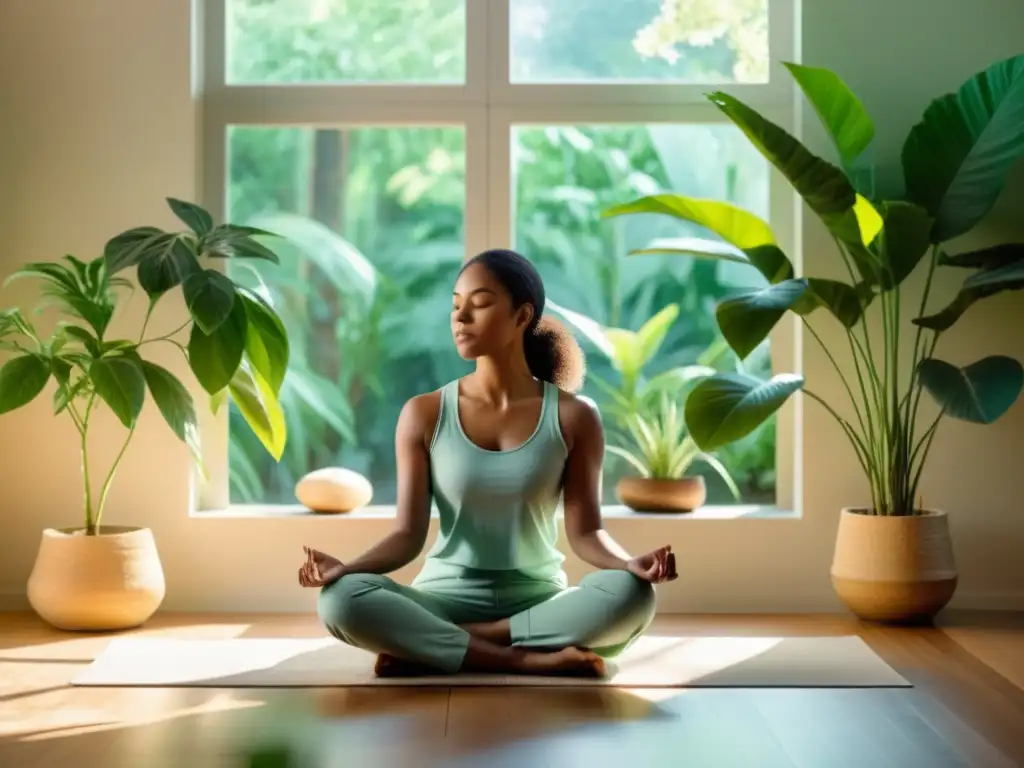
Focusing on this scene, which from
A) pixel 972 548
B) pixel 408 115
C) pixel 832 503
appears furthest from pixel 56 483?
pixel 972 548

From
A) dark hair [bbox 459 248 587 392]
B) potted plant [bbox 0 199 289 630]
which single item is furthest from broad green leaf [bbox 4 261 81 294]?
dark hair [bbox 459 248 587 392]

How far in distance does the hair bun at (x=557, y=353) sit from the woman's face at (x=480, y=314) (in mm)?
150

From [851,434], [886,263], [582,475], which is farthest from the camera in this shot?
[851,434]

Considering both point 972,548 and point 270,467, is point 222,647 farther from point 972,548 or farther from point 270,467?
point 972,548

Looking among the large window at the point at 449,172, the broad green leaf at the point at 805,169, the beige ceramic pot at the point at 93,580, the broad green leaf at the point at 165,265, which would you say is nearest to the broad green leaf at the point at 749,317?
the broad green leaf at the point at 805,169

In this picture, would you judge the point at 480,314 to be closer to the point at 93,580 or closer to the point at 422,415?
the point at 422,415

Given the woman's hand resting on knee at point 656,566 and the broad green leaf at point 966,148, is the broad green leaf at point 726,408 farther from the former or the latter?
the broad green leaf at point 966,148

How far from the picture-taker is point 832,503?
399cm

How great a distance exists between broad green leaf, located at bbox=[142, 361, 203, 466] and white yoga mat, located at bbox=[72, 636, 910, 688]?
533 mm

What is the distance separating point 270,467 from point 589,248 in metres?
1.15

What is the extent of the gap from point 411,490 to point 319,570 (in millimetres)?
367

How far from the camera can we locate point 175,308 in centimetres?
397

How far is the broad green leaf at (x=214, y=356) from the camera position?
11.3 ft

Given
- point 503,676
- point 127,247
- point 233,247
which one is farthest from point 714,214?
point 127,247
